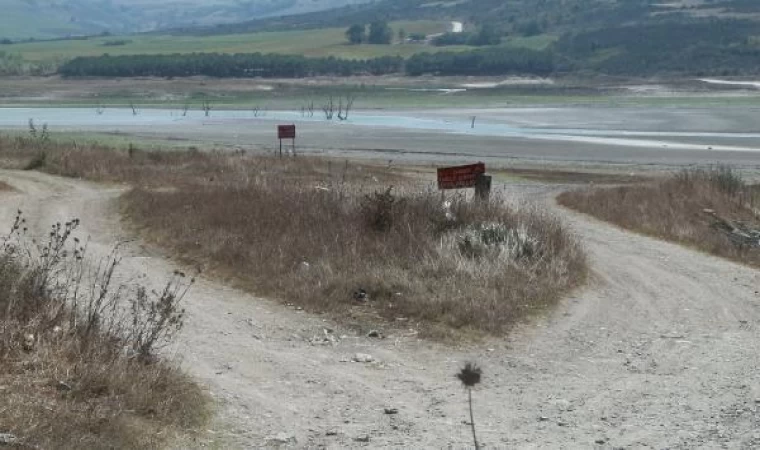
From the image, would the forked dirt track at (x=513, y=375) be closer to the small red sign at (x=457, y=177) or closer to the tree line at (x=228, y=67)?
the small red sign at (x=457, y=177)

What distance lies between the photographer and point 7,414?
18.6ft

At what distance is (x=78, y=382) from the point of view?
6.37 metres

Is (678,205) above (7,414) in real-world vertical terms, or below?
below

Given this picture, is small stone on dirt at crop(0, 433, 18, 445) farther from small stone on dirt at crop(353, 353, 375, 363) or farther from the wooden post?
the wooden post

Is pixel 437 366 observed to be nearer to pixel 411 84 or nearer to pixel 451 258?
pixel 451 258

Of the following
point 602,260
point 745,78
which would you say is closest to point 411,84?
point 745,78

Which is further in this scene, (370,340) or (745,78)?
(745,78)

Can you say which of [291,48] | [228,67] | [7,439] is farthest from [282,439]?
[291,48]

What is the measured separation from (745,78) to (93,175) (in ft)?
355

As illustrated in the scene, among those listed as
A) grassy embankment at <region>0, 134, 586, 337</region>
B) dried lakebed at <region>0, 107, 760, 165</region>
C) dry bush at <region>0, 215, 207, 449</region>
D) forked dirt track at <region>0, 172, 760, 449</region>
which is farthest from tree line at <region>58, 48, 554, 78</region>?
dry bush at <region>0, 215, 207, 449</region>

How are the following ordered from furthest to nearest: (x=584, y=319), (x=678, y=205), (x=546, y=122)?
(x=546, y=122) → (x=678, y=205) → (x=584, y=319)

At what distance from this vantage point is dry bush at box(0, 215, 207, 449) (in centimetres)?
581

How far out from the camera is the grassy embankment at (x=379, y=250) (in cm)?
1023

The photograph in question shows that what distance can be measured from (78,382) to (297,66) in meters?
129
